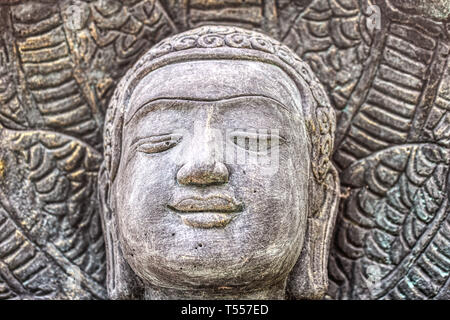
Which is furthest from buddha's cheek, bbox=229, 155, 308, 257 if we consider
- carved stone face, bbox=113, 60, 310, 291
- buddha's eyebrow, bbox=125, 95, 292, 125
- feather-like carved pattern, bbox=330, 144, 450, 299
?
feather-like carved pattern, bbox=330, 144, 450, 299

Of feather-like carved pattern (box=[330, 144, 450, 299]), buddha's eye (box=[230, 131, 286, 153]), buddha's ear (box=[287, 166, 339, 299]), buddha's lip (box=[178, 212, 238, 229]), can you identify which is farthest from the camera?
feather-like carved pattern (box=[330, 144, 450, 299])

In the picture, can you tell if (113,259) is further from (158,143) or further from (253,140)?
(253,140)

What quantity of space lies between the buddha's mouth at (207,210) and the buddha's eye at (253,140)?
24 cm

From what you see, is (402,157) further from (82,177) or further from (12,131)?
(12,131)

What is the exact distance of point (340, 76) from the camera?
3.17 metres

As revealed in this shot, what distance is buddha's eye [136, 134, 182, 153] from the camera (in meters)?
2.57

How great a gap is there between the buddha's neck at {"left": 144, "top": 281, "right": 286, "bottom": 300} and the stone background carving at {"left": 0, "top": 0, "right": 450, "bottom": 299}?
0.44 metres

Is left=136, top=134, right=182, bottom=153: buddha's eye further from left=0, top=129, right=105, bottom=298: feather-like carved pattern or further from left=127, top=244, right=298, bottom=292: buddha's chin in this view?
left=0, top=129, right=105, bottom=298: feather-like carved pattern

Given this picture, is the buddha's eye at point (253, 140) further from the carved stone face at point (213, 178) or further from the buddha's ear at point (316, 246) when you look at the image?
the buddha's ear at point (316, 246)

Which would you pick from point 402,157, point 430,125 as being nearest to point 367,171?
point 402,157

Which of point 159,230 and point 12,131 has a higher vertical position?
point 12,131

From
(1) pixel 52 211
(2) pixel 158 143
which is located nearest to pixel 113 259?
(1) pixel 52 211

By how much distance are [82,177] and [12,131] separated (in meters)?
0.41

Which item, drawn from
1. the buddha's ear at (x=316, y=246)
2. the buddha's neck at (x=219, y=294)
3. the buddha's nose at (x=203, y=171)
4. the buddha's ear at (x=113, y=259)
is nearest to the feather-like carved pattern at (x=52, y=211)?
the buddha's ear at (x=113, y=259)
